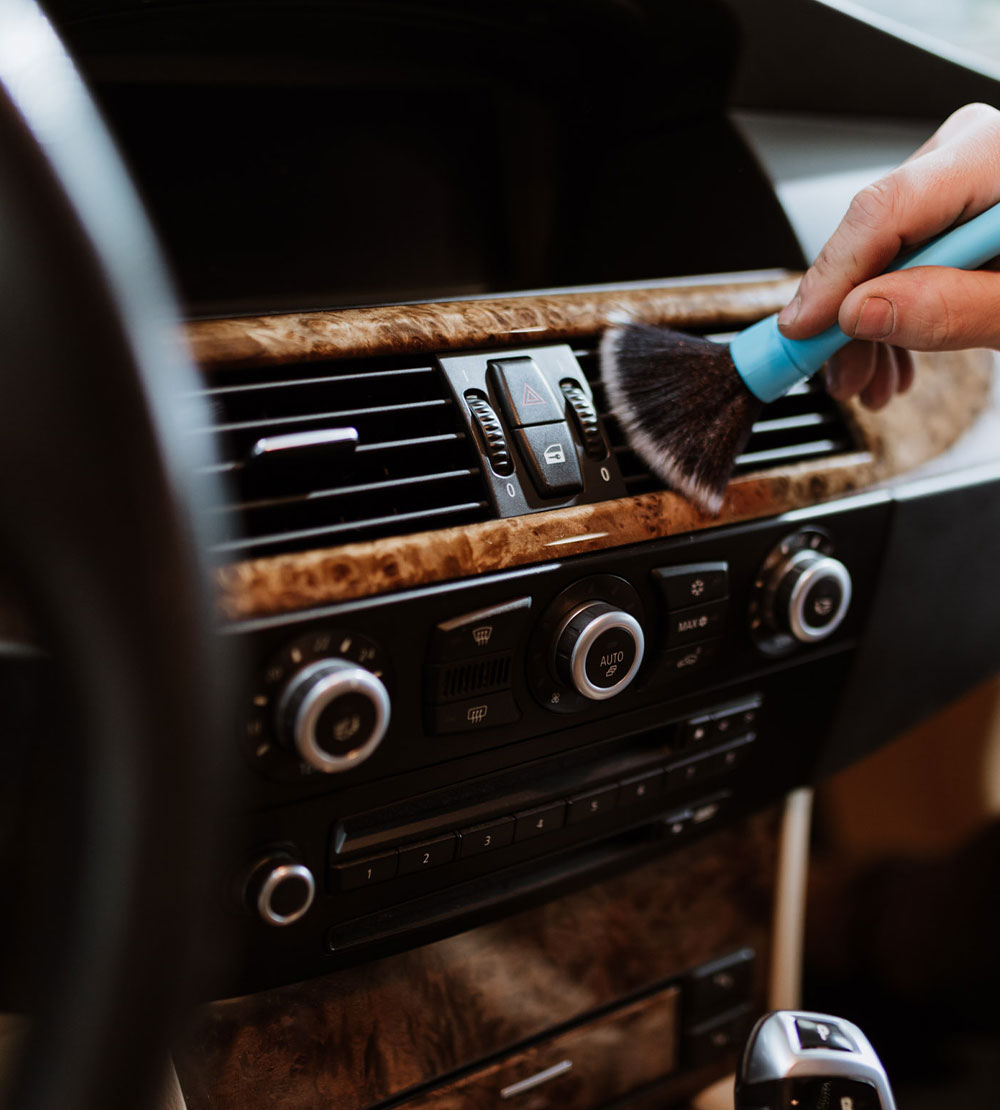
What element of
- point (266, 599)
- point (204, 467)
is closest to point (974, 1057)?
point (266, 599)

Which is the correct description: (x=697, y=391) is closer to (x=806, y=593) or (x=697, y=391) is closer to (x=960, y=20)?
(x=806, y=593)

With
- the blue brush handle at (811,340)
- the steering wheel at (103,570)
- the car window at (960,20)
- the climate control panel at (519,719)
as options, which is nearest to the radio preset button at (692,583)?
the climate control panel at (519,719)

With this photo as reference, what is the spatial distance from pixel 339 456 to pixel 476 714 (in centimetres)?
16

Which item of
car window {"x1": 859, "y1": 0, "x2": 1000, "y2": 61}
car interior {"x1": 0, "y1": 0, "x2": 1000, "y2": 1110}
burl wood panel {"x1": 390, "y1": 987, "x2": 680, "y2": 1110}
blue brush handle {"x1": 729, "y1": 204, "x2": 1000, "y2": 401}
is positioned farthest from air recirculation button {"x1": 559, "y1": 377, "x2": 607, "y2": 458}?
car window {"x1": 859, "y1": 0, "x2": 1000, "y2": 61}

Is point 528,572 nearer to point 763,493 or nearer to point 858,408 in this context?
point 763,493

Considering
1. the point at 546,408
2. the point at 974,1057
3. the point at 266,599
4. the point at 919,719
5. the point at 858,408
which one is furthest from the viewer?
the point at 974,1057

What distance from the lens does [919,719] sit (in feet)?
2.90

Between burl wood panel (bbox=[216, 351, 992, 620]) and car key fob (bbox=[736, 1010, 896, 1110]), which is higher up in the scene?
burl wood panel (bbox=[216, 351, 992, 620])

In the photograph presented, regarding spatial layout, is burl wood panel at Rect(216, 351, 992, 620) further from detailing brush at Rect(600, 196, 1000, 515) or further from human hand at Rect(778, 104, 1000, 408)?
human hand at Rect(778, 104, 1000, 408)

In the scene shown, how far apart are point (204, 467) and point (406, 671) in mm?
223

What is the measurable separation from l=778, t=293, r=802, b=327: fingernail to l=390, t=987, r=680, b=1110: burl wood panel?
0.56 m

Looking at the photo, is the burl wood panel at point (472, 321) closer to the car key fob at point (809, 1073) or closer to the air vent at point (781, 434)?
the air vent at point (781, 434)

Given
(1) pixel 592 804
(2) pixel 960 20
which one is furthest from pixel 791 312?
(2) pixel 960 20

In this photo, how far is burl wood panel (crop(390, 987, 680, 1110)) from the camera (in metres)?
0.69
